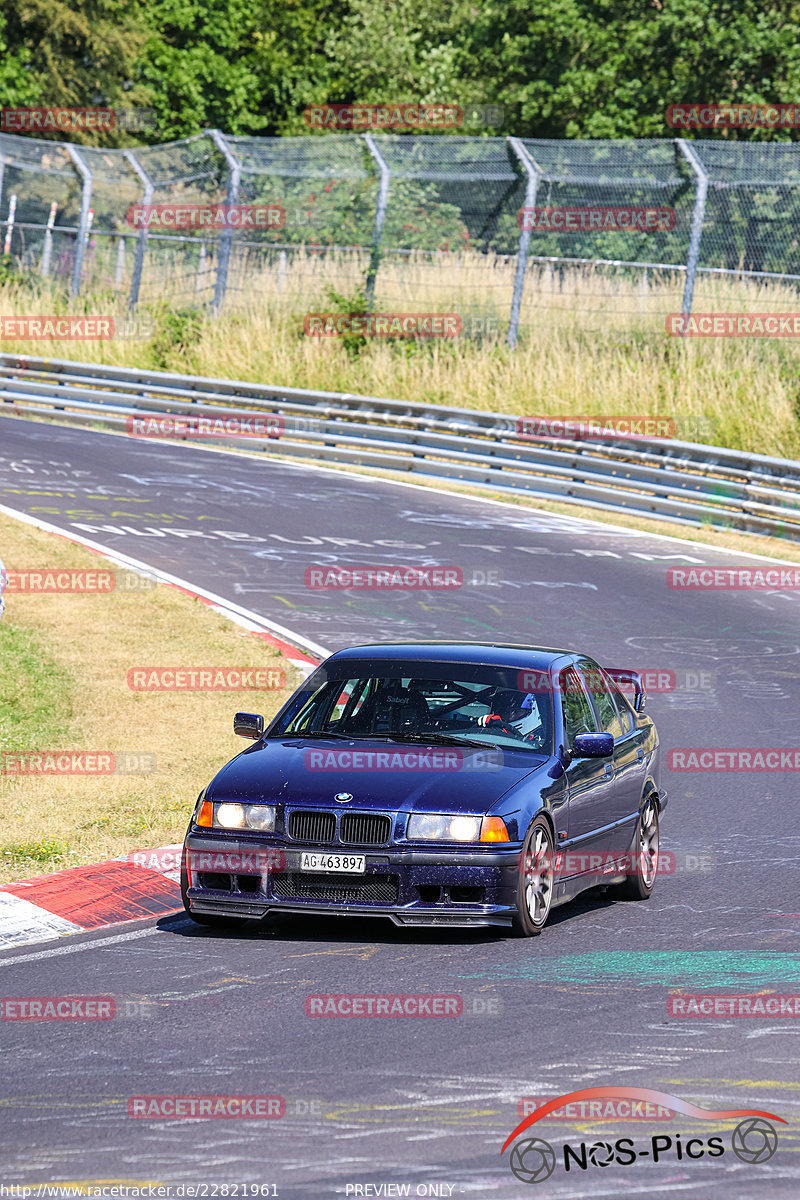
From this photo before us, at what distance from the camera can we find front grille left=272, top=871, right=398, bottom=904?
796 centimetres

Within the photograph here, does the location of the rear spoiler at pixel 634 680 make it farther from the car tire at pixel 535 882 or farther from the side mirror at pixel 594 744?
the car tire at pixel 535 882

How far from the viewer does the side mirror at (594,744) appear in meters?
8.77

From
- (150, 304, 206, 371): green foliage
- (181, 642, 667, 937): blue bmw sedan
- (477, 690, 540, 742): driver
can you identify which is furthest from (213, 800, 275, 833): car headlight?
(150, 304, 206, 371): green foliage

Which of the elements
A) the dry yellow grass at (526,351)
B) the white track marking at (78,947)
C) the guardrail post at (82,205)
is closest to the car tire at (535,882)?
the white track marking at (78,947)

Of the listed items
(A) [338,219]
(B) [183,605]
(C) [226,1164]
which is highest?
(A) [338,219]

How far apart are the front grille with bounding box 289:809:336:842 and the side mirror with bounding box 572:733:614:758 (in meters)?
1.47

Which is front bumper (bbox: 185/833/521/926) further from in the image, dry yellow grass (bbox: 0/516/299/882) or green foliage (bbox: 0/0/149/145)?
green foliage (bbox: 0/0/149/145)

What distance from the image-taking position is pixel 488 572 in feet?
63.8

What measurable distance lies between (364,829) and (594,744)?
1.42 m

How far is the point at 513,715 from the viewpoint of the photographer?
29.7ft

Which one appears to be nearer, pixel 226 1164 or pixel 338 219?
pixel 226 1164

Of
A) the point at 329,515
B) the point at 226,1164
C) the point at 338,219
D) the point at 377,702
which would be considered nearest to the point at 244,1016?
the point at 226,1164

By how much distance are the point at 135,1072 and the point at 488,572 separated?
1368 centimetres

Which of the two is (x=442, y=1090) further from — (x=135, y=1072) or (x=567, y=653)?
(x=567, y=653)
